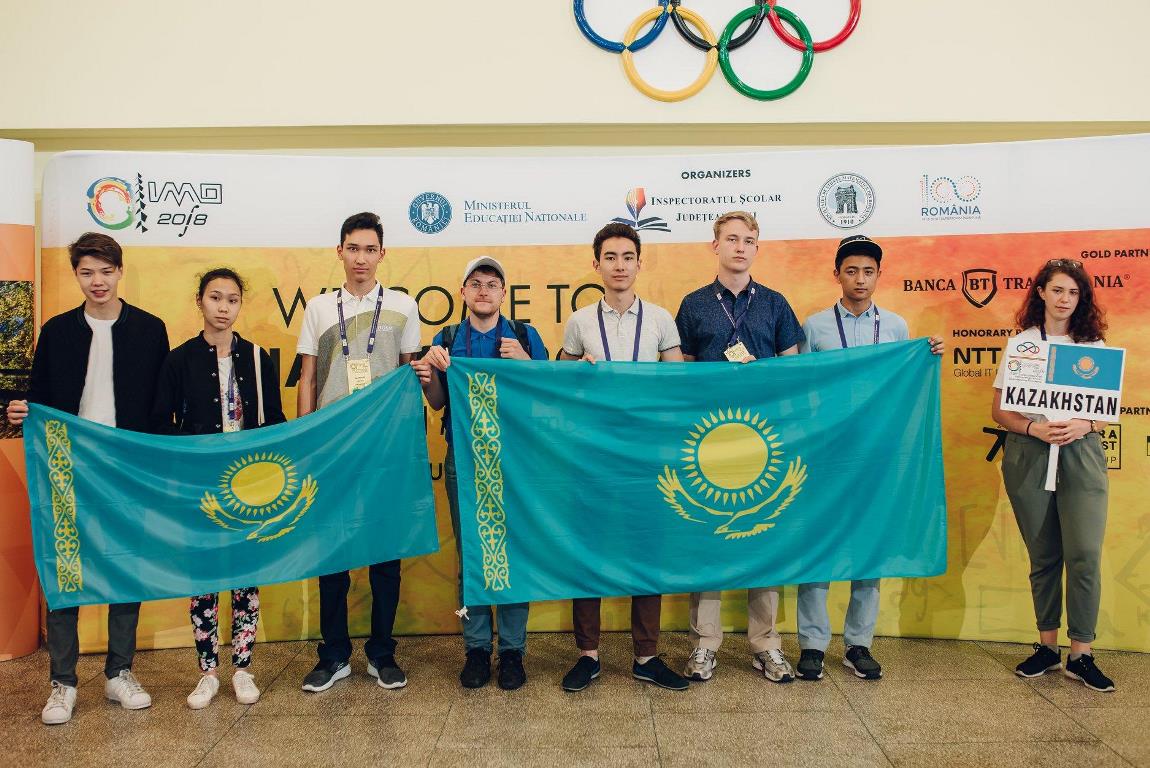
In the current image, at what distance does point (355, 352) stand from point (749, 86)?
2207 millimetres

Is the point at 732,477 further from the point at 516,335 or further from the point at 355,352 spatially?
the point at 355,352

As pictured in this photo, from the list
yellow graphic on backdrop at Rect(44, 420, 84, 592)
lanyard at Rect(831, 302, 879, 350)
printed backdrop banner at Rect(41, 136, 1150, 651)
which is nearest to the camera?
yellow graphic on backdrop at Rect(44, 420, 84, 592)

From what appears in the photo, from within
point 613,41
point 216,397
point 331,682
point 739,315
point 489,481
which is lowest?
point 331,682

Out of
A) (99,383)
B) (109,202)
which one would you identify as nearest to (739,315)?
(99,383)

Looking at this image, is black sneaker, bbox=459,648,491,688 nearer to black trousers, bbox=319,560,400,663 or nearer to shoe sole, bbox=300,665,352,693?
black trousers, bbox=319,560,400,663

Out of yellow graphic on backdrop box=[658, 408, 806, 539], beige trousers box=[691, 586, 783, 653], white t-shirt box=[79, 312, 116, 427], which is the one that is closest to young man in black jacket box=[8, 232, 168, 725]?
white t-shirt box=[79, 312, 116, 427]

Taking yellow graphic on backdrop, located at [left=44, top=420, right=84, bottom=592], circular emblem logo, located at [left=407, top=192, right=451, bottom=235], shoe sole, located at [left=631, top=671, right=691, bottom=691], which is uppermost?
circular emblem logo, located at [left=407, top=192, right=451, bottom=235]

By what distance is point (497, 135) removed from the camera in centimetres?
427

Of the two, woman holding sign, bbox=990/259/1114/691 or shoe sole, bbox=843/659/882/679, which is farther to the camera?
shoe sole, bbox=843/659/882/679

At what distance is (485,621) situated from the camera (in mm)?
3438

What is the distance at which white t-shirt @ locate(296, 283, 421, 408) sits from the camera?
3371 millimetres

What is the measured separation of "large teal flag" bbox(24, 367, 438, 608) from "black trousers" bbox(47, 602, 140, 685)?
5.8 inches

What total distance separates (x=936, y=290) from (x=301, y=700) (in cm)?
317

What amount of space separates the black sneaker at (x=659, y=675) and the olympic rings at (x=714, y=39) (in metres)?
2.49
